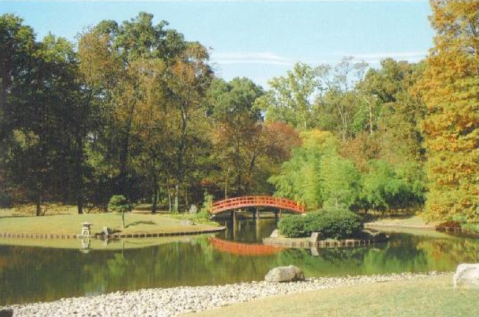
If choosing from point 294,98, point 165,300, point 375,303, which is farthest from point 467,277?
point 294,98

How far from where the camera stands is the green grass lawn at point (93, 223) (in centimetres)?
3453

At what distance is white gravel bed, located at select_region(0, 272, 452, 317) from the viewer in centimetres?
1370

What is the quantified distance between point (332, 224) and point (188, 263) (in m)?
9.10

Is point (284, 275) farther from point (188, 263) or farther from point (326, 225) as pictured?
point (326, 225)

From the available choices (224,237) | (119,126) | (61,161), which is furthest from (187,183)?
(224,237)

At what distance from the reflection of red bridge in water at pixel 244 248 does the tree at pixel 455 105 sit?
9.74m

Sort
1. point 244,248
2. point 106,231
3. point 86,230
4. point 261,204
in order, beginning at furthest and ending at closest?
1. point 261,204
2. point 106,231
3. point 86,230
4. point 244,248

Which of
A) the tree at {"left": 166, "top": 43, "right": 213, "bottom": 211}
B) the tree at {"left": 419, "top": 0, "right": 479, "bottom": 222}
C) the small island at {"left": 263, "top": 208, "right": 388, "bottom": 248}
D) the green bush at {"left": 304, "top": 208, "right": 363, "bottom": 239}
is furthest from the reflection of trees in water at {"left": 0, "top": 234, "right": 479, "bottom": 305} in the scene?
the tree at {"left": 166, "top": 43, "right": 213, "bottom": 211}

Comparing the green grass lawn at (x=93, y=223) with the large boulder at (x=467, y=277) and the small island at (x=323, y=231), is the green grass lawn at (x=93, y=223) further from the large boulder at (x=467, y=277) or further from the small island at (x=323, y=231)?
the large boulder at (x=467, y=277)

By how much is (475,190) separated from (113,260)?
14.0 metres

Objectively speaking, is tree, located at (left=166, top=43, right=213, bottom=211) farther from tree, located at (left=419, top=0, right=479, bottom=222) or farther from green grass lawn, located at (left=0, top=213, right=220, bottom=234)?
tree, located at (left=419, top=0, right=479, bottom=222)

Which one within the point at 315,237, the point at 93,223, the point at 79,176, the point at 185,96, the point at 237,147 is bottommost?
the point at 315,237

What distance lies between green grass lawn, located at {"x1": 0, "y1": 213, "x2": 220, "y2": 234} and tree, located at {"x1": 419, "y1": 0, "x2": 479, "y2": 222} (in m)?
19.9

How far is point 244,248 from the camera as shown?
94.7 feet
